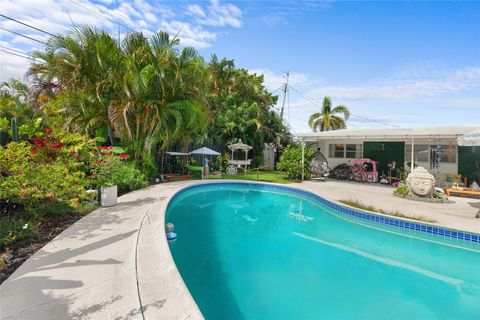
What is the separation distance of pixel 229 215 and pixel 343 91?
2346 centimetres

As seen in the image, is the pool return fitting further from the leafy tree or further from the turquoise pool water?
the leafy tree

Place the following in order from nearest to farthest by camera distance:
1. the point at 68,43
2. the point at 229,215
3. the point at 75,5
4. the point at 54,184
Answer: the point at 54,184, the point at 229,215, the point at 68,43, the point at 75,5

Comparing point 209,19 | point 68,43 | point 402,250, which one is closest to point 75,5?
point 68,43

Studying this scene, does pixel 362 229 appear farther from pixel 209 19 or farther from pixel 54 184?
→ pixel 209 19

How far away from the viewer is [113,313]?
2500 mm

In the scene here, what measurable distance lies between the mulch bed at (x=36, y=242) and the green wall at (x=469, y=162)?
1639 cm

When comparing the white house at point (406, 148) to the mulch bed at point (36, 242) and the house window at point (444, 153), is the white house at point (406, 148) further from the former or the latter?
the mulch bed at point (36, 242)

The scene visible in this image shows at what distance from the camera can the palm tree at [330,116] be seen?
27047 mm

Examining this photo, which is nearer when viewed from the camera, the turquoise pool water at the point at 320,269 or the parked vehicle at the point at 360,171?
the turquoise pool water at the point at 320,269

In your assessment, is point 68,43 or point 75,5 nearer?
point 68,43

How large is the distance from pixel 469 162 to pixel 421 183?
5806 millimetres

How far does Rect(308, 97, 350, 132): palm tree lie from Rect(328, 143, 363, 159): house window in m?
10.9

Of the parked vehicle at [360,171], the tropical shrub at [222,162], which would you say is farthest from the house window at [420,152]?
the tropical shrub at [222,162]

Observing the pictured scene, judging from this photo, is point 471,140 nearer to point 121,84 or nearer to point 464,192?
point 464,192
